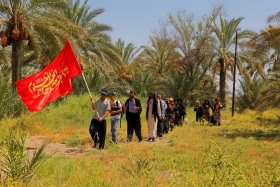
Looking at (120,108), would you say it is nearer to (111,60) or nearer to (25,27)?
(25,27)

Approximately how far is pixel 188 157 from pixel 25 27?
10.3m

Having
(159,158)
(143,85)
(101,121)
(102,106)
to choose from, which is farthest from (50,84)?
(143,85)

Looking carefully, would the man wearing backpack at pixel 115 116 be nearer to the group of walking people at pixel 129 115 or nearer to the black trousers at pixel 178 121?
the group of walking people at pixel 129 115

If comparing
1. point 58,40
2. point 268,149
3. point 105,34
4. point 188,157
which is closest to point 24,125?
point 58,40

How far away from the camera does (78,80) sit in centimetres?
2044

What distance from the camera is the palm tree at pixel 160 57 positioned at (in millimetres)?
26531

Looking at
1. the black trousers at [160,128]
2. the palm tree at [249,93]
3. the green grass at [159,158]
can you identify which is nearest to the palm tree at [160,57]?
the palm tree at [249,93]

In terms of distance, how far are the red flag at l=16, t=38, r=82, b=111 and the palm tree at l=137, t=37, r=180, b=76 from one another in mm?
19588

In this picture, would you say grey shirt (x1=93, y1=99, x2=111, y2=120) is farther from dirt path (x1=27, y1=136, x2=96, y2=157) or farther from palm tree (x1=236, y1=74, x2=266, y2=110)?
palm tree (x1=236, y1=74, x2=266, y2=110)

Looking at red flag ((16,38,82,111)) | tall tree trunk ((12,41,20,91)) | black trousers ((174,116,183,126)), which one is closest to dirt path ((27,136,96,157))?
red flag ((16,38,82,111))

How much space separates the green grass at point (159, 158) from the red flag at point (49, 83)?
1375 millimetres

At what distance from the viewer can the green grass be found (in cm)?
318

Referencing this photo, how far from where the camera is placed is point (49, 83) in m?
6.55

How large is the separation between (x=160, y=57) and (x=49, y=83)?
23.1 m
